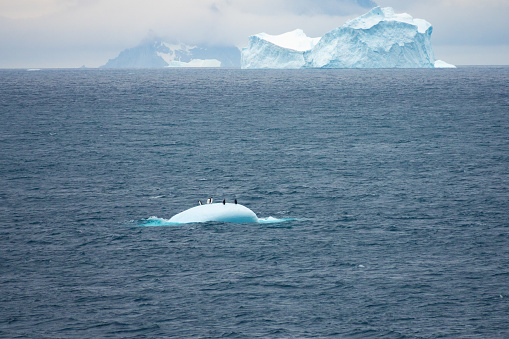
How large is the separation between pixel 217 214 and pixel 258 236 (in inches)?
185

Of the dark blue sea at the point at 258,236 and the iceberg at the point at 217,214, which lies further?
the iceberg at the point at 217,214

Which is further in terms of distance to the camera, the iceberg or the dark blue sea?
the iceberg

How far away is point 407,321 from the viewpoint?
111 feet

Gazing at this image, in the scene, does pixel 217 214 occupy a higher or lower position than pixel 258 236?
higher

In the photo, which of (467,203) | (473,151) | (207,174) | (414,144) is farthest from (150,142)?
(467,203)

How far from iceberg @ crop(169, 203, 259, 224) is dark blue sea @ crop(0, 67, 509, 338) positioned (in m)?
0.66

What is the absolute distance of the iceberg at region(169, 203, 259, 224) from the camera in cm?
5162

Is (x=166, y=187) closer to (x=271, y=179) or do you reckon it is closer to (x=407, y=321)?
(x=271, y=179)

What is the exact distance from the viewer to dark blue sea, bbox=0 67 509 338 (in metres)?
34.3

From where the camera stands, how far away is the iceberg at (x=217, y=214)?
51.6m

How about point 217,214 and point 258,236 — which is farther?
point 217,214

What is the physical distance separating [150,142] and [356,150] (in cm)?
3017

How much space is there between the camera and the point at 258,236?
160 feet

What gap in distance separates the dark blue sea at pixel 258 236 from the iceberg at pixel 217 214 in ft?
2.17
